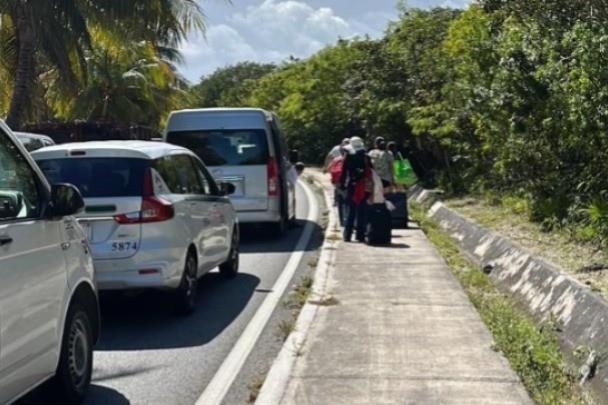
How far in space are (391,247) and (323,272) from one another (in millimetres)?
2744

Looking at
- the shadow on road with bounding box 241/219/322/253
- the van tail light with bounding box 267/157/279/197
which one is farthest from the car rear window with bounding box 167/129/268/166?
the shadow on road with bounding box 241/219/322/253

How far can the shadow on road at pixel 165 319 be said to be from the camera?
28.7 feet

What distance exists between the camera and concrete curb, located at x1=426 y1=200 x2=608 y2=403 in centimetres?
731

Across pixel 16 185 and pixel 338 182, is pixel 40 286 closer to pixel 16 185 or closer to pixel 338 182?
pixel 16 185

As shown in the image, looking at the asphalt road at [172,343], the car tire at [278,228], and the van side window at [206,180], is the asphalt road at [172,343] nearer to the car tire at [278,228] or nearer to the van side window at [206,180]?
the van side window at [206,180]

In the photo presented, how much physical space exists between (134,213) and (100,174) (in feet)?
1.84

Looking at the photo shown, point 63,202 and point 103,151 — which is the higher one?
point 103,151

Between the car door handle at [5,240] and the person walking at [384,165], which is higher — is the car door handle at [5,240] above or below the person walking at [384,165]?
above

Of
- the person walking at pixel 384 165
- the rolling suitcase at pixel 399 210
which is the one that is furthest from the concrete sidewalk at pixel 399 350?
the person walking at pixel 384 165

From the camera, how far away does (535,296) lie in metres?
9.58

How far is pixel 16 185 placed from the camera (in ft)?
19.6

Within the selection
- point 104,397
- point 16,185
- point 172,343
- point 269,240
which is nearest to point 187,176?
point 172,343

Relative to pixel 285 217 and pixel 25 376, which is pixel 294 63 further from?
pixel 25 376

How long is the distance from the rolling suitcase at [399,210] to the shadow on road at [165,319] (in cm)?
631
